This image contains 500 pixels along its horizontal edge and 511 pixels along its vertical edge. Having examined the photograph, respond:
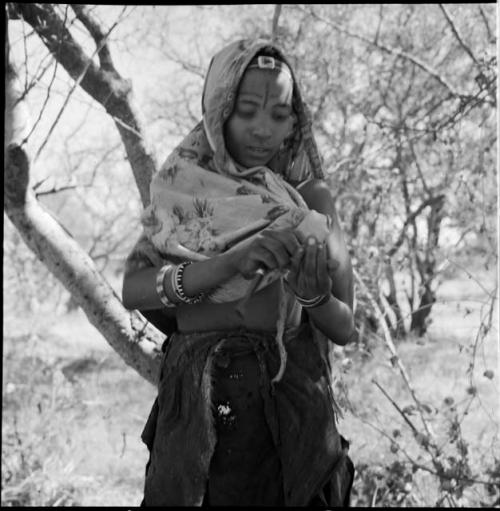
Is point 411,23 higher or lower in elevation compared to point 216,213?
higher

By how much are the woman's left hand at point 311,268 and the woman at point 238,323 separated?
0.08m

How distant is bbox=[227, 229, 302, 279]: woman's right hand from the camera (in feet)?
4.16

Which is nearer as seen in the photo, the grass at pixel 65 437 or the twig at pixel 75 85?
the twig at pixel 75 85

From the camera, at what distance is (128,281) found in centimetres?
149

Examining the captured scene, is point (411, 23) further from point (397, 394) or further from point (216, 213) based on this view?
point (216, 213)

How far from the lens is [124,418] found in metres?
6.13

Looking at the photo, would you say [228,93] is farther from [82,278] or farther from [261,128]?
[82,278]

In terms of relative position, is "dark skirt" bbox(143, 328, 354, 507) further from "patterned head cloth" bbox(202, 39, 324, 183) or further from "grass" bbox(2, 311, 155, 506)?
"grass" bbox(2, 311, 155, 506)

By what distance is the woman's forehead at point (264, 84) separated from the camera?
1.44 m

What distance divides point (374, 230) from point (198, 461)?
2879mm

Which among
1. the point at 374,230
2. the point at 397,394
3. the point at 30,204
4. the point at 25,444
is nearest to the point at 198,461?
the point at 30,204

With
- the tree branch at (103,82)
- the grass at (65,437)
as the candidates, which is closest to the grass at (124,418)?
the grass at (65,437)

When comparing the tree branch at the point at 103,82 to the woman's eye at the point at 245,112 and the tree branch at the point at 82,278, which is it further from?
the woman's eye at the point at 245,112

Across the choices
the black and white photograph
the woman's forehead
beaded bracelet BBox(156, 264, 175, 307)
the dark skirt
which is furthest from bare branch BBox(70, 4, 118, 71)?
the dark skirt
